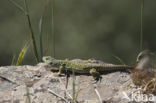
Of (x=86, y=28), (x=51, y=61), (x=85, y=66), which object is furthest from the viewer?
(x=86, y=28)

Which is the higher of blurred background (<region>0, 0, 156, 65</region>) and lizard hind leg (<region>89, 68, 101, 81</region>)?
blurred background (<region>0, 0, 156, 65</region>)

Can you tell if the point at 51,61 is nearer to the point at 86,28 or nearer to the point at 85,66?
the point at 85,66

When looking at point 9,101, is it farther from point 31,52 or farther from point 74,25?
point 74,25

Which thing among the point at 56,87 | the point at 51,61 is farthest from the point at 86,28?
the point at 56,87

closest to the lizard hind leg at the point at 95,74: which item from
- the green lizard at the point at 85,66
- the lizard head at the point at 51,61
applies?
the green lizard at the point at 85,66

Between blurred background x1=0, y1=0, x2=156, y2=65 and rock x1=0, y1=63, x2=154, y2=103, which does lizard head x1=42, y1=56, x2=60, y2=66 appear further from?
blurred background x1=0, y1=0, x2=156, y2=65

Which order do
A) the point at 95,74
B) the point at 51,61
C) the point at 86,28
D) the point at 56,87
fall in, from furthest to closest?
1. the point at 86,28
2. the point at 51,61
3. the point at 95,74
4. the point at 56,87

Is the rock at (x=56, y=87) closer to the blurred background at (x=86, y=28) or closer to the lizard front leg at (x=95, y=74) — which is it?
the lizard front leg at (x=95, y=74)

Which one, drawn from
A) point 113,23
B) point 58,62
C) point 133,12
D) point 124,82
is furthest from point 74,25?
point 124,82

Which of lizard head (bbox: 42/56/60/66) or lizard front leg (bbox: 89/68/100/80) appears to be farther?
lizard head (bbox: 42/56/60/66)

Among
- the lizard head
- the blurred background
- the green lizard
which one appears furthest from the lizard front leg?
the blurred background

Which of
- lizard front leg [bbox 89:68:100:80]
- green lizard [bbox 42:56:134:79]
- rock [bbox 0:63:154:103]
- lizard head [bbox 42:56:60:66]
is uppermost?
lizard head [bbox 42:56:60:66]
